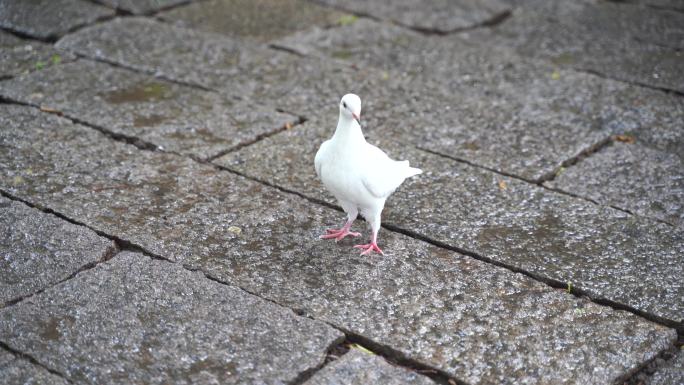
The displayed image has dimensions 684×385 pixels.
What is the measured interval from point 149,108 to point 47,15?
158cm

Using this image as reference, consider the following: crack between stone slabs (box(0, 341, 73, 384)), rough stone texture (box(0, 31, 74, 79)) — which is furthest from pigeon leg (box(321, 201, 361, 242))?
rough stone texture (box(0, 31, 74, 79))

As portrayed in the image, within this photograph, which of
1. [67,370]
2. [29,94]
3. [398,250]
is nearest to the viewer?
[67,370]

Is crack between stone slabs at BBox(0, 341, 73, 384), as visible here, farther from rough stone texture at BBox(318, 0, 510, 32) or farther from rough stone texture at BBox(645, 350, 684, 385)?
rough stone texture at BBox(318, 0, 510, 32)

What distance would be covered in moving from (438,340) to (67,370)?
114cm

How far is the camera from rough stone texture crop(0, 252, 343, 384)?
2.50 metres

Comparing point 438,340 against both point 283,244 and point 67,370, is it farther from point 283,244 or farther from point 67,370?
point 67,370

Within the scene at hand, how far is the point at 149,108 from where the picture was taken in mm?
4383

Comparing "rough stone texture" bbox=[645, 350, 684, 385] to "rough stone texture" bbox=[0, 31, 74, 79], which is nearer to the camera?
"rough stone texture" bbox=[645, 350, 684, 385]

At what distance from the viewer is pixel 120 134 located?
13.4 feet

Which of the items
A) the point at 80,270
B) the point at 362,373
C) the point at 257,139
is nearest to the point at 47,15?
the point at 257,139

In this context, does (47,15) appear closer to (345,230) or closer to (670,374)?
(345,230)

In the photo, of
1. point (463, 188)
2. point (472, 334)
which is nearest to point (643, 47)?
point (463, 188)

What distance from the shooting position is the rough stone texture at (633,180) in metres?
3.64

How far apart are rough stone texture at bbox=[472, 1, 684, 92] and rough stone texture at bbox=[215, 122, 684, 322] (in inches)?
67.1
